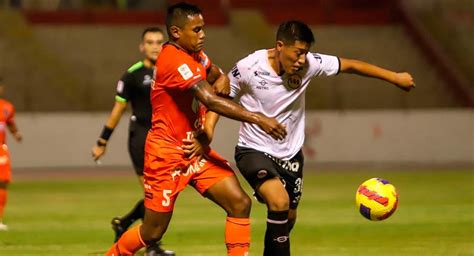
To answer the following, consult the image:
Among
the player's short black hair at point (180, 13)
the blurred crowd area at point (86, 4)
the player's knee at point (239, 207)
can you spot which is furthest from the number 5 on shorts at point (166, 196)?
the blurred crowd area at point (86, 4)

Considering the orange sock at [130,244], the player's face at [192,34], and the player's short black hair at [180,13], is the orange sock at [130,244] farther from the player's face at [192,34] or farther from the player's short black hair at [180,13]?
the player's short black hair at [180,13]

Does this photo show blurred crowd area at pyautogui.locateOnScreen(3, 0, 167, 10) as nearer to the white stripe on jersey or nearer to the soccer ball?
the white stripe on jersey

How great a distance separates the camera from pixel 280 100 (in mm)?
9062

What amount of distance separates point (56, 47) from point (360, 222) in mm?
18952

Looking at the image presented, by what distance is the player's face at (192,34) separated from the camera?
8.16 metres

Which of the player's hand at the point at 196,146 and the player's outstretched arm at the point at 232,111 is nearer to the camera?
the player's outstretched arm at the point at 232,111

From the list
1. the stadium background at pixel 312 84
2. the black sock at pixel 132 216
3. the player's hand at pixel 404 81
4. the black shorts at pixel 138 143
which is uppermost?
the player's hand at pixel 404 81

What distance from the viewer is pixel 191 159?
27.4 feet

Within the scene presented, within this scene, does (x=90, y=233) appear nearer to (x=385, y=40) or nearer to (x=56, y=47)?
(x=56, y=47)

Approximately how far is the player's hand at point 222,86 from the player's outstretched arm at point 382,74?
1260mm

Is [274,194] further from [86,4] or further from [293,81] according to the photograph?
[86,4]

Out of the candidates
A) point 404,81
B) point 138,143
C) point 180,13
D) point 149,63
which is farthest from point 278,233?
point 149,63

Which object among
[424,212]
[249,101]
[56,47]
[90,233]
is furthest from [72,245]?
[56,47]

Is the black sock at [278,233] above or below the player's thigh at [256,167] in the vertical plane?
A: below
